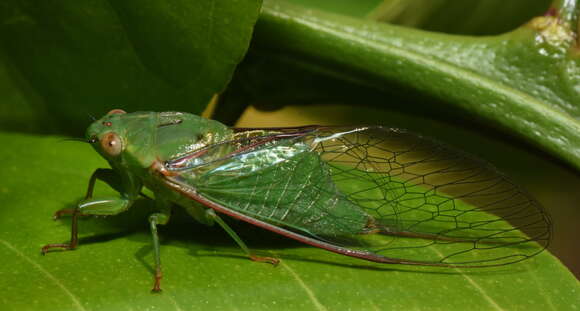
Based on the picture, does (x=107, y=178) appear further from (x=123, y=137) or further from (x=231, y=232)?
(x=231, y=232)

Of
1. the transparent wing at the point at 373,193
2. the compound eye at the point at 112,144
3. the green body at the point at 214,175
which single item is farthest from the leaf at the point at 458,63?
the compound eye at the point at 112,144

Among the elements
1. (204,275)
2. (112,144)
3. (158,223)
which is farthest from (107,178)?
(204,275)

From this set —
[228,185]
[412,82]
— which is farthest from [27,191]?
[412,82]

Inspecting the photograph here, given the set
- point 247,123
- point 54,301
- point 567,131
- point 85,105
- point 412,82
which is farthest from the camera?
point 247,123

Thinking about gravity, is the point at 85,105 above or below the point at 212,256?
above

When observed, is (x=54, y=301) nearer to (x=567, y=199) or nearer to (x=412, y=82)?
(x=412, y=82)

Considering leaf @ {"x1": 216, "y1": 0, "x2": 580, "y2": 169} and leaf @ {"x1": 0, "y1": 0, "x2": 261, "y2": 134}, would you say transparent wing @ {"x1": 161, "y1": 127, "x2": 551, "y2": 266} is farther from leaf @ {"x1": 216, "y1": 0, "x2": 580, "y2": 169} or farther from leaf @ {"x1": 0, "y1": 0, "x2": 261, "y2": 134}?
leaf @ {"x1": 0, "y1": 0, "x2": 261, "y2": 134}

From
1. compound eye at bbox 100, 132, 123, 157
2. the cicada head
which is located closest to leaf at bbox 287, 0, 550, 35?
the cicada head
